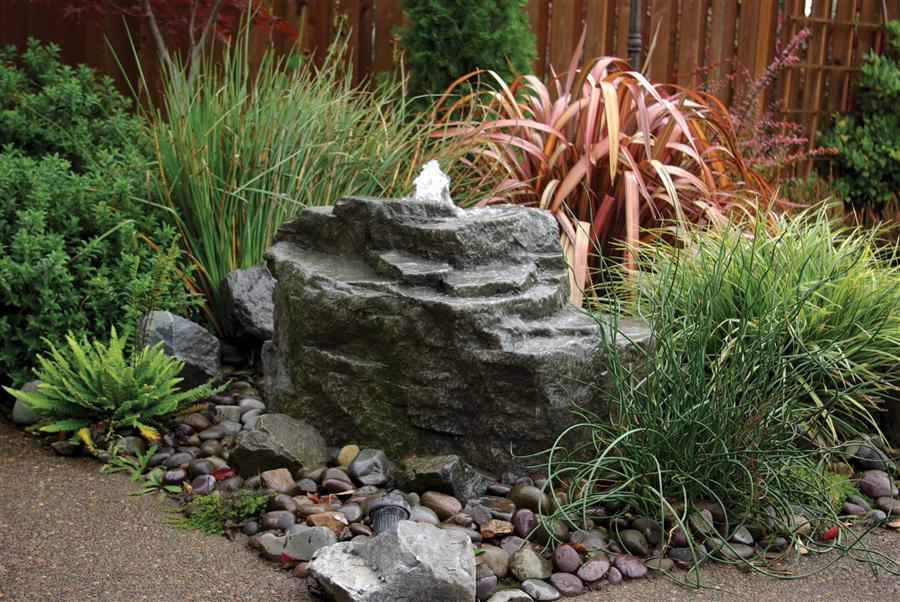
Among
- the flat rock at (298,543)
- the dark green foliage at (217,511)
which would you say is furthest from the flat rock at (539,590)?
the dark green foliage at (217,511)

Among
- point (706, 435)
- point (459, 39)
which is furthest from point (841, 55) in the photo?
point (706, 435)

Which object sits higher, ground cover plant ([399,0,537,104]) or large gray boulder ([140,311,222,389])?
ground cover plant ([399,0,537,104])

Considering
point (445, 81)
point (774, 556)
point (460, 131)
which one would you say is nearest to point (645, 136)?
point (460, 131)

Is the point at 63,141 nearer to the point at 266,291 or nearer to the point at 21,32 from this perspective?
the point at 266,291

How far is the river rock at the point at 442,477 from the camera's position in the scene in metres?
2.76

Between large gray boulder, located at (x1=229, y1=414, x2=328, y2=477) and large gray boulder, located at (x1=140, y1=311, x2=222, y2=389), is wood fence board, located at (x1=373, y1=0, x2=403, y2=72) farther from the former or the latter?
large gray boulder, located at (x1=229, y1=414, x2=328, y2=477)

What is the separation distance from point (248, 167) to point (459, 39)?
6.61 feet

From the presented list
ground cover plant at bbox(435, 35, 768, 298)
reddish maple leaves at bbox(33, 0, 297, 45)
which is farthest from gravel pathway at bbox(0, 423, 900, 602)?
reddish maple leaves at bbox(33, 0, 297, 45)

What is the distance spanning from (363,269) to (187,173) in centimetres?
132

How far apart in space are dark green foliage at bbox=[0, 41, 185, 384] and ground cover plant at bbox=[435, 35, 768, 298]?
5.19 ft

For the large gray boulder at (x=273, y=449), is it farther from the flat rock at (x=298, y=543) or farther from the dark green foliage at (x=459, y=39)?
the dark green foliage at (x=459, y=39)

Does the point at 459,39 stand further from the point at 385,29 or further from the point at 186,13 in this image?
the point at 186,13

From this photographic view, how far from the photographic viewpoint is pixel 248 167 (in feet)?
13.8

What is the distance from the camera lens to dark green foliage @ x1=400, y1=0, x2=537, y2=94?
5.62 m
